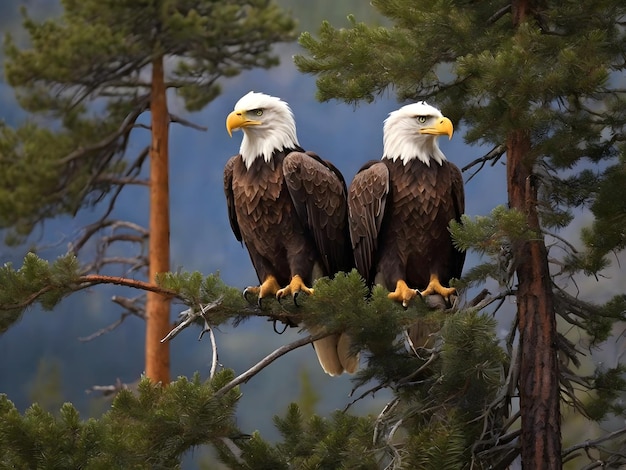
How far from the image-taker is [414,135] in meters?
3.37

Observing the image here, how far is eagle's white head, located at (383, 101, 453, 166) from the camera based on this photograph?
334 cm

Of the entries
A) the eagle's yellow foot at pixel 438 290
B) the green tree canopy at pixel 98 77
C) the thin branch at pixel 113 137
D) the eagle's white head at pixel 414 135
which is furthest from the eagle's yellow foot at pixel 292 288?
the thin branch at pixel 113 137

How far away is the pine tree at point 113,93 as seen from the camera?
6770 millimetres

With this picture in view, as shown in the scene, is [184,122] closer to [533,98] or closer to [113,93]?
[113,93]

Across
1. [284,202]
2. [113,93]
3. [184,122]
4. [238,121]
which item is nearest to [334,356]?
[284,202]

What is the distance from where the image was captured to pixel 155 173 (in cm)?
718

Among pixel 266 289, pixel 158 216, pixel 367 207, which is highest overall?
pixel 158 216

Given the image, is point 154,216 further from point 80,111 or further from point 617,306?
point 617,306

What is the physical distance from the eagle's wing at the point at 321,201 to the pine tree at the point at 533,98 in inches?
9.7

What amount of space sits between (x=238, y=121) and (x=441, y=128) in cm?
68

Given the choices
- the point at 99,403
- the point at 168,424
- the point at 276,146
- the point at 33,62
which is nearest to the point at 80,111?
the point at 33,62

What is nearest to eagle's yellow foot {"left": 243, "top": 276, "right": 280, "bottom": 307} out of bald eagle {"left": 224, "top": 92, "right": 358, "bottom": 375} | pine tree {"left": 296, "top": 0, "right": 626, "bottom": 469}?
bald eagle {"left": 224, "top": 92, "right": 358, "bottom": 375}

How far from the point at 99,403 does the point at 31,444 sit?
5029mm

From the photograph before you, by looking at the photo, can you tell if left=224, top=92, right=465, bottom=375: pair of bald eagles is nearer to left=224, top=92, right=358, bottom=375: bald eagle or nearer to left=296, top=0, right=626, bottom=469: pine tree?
left=224, top=92, right=358, bottom=375: bald eagle
